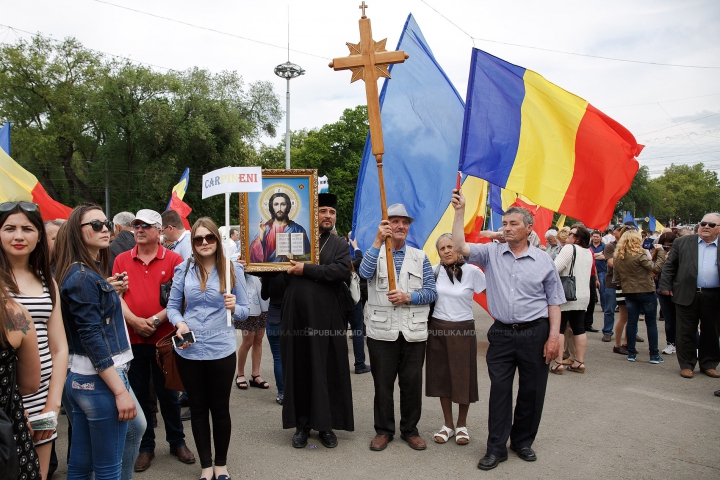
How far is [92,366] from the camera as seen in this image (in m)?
2.99

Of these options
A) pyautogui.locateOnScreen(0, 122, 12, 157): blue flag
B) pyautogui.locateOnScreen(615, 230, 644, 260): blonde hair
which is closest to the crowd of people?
pyautogui.locateOnScreen(0, 122, 12, 157): blue flag

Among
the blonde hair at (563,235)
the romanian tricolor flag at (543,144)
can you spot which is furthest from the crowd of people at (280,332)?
the blonde hair at (563,235)

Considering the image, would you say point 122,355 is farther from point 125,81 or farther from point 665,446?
point 125,81

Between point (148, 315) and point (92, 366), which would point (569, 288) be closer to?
point (148, 315)

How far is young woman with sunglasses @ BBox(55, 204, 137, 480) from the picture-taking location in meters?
2.95

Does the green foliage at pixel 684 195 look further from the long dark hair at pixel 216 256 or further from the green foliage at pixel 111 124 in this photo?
the long dark hair at pixel 216 256

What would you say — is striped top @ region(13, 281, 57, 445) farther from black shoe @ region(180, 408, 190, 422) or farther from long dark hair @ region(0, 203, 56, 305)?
black shoe @ region(180, 408, 190, 422)

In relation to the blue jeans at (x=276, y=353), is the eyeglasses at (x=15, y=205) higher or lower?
higher

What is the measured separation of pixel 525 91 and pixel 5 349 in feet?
17.5

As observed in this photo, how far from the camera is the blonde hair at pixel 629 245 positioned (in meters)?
8.04

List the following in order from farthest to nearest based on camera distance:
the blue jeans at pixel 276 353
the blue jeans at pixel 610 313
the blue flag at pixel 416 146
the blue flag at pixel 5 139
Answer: the blue jeans at pixel 610 313 → the blue flag at pixel 5 139 → the blue flag at pixel 416 146 → the blue jeans at pixel 276 353

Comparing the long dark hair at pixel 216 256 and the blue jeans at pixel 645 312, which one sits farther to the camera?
the blue jeans at pixel 645 312

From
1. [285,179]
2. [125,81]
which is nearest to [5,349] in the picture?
[285,179]

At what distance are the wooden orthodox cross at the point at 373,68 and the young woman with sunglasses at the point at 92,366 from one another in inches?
84.6
